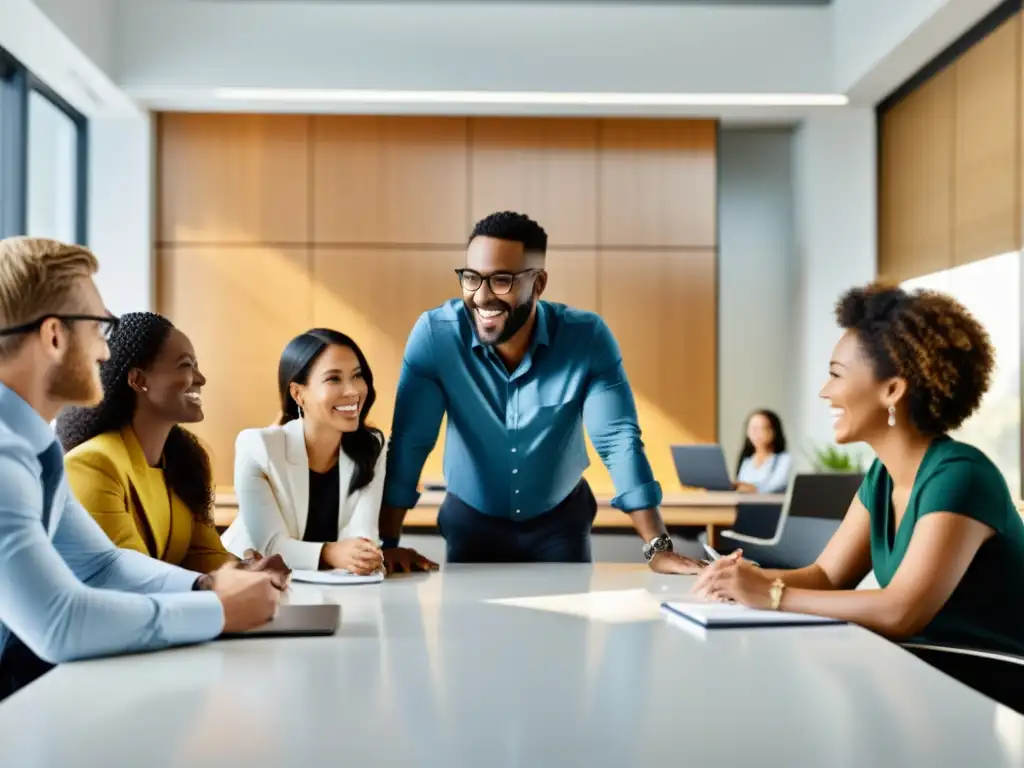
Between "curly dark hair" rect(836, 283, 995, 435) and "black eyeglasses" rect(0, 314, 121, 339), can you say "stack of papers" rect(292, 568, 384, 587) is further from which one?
"curly dark hair" rect(836, 283, 995, 435)

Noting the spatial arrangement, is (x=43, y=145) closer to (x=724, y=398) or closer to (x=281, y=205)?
(x=281, y=205)

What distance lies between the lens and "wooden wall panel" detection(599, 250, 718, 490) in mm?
6691

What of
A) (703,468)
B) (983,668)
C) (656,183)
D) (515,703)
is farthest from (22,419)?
(656,183)

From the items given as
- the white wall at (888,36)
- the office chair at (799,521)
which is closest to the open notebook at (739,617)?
the office chair at (799,521)

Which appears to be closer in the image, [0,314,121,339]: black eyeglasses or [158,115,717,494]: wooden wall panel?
[0,314,121,339]: black eyeglasses

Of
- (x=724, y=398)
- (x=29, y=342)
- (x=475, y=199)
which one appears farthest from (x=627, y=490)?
(x=724, y=398)

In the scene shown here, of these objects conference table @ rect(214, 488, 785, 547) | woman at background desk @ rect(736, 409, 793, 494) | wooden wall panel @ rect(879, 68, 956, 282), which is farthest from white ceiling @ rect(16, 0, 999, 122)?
conference table @ rect(214, 488, 785, 547)

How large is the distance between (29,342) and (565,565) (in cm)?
144

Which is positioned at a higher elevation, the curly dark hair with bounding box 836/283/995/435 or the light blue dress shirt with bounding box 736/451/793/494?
the curly dark hair with bounding box 836/283/995/435

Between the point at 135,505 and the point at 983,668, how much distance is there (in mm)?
1633

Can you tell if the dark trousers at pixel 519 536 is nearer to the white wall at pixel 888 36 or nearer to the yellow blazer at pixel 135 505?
the yellow blazer at pixel 135 505

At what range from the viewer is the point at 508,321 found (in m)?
2.56

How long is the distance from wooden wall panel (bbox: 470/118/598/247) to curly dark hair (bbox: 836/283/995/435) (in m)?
4.88

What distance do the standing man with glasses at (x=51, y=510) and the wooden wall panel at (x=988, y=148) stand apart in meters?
4.29
